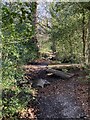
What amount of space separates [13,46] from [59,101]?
80 cm

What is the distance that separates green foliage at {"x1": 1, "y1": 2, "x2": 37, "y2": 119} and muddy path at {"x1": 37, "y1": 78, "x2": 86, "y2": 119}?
25 cm

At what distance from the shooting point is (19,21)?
1.83 metres

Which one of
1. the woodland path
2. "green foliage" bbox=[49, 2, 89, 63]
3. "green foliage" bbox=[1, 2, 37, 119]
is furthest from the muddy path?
"green foliage" bbox=[49, 2, 89, 63]

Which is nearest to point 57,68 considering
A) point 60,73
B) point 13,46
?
point 60,73

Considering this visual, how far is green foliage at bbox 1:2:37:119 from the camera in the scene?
1744mm

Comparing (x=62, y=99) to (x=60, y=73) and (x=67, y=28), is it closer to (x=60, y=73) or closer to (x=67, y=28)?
(x=60, y=73)

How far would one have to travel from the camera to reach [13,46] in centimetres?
187

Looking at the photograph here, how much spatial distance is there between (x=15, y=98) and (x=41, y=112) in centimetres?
35

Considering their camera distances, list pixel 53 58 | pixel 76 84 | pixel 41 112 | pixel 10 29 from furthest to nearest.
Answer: pixel 53 58, pixel 76 84, pixel 41 112, pixel 10 29

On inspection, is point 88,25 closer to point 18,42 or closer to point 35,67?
point 35,67

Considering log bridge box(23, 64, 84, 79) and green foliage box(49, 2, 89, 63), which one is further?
log bridge box(23, 64, 84, 79)

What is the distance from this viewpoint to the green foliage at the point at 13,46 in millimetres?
1744

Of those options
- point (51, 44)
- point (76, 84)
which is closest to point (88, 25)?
point (51, 44)

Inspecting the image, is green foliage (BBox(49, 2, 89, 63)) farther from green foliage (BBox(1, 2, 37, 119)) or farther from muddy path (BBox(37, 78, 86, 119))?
green foliage (BBox(1, 2, 37, 119))
